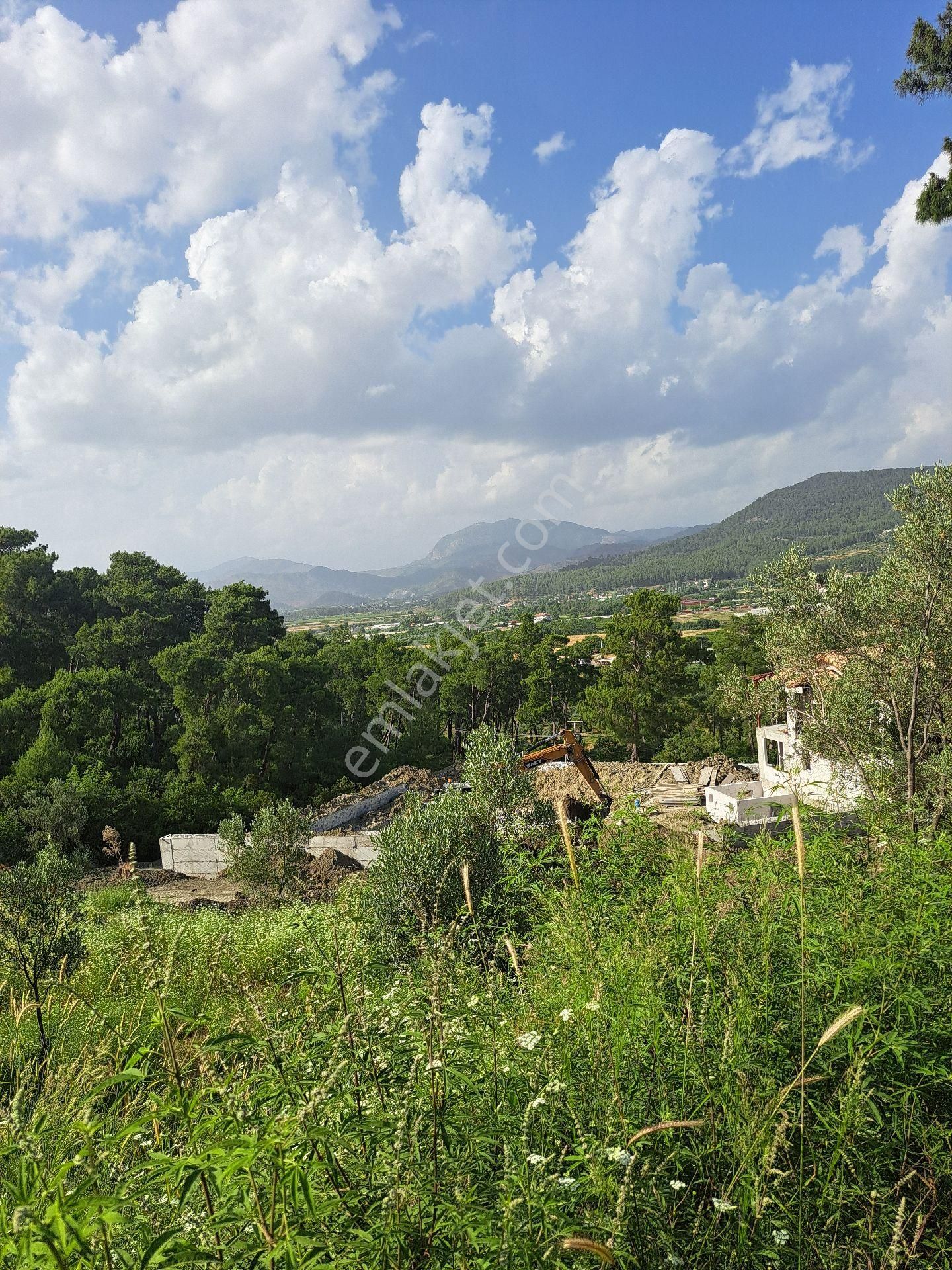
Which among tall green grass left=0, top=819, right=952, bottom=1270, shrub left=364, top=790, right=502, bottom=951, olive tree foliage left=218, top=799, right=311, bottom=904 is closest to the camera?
tall green grass left=0, top=819, right=952, bottom=1270

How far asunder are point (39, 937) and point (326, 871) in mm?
9726

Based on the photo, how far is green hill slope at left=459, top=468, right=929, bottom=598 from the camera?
90.6 m

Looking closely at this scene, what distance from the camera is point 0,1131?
1785 mm

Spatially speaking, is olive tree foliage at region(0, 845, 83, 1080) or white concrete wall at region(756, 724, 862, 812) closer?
olive tree foliage at region(0, 845, 83, 1080)

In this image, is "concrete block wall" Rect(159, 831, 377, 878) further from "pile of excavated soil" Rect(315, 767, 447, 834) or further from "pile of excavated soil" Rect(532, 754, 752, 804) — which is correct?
"pile of excavated soil" Rect(532, 754, 752, 804)

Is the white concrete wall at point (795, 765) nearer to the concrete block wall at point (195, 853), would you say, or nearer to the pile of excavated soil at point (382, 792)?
the pile of excavated soil at point (382, 792)

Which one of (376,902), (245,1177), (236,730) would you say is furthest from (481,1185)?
(236,730)

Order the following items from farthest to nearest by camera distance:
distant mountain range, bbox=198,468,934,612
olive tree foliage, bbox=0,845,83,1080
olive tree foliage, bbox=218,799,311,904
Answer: distant mountain range, bbox=198,468,934,612
olive tree foliage, bbox=218,799,311,904
olive tree foliage, bbox=0,845,83,1080

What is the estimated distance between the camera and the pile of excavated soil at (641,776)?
21719 mm

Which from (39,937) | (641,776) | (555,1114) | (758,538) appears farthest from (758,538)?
(555,1114)

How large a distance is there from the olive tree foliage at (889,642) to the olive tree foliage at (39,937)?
29.5ft

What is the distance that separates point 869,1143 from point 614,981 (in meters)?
0.86

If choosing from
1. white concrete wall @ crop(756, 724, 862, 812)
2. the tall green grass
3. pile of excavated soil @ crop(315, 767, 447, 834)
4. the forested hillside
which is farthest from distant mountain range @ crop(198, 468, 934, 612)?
the tall green grass

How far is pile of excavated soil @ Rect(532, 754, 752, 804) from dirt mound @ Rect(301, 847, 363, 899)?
256 inches
